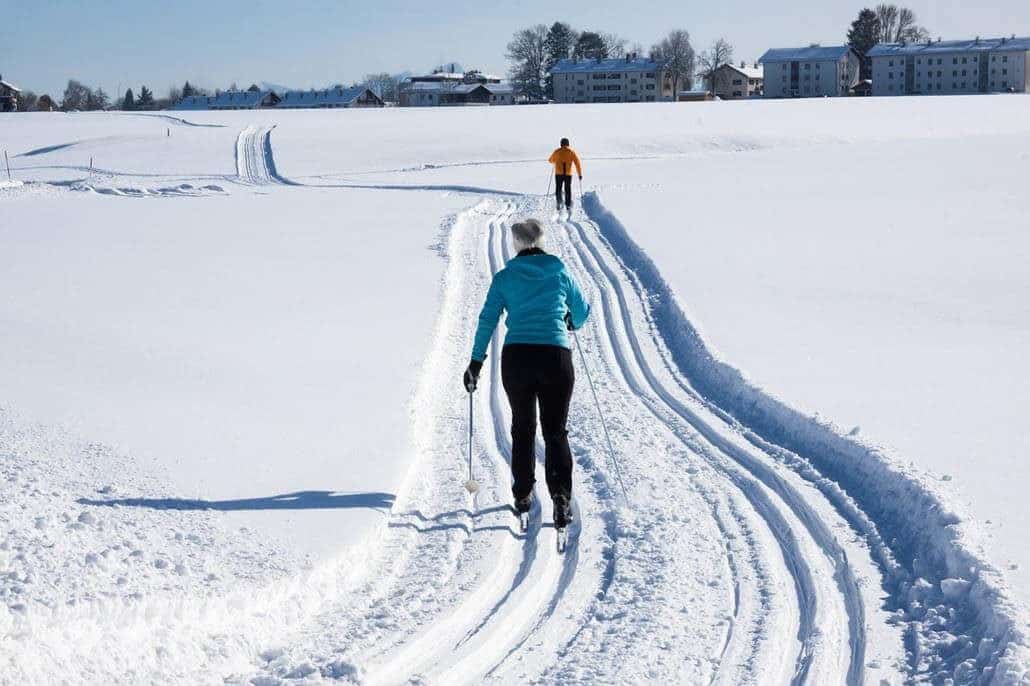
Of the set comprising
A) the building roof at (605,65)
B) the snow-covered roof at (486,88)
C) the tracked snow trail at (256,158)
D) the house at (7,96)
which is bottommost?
the tracked snow trail at (256,158)

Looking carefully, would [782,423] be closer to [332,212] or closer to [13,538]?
[13,538]

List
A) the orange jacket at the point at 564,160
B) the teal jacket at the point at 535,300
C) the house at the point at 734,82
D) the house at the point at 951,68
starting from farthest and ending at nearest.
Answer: the house at the point at 734,82 < the house at the point at 951,68 < the orange jacket at the point at 564,160 < the teal jacket at the point at 535,300

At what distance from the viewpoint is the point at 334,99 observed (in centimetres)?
12556

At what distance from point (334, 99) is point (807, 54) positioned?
56910 millimetres

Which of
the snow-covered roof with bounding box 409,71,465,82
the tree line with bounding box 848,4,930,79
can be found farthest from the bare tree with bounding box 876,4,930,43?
the snow-covered roof with bounding box 409,71,465,82

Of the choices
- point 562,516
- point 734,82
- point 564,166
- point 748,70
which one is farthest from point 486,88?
point 562,516

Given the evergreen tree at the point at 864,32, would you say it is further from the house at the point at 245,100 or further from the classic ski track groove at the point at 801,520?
the classic ski track groove at the point at 801,520

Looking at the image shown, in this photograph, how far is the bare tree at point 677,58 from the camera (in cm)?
12912

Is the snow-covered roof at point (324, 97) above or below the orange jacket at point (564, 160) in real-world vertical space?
above

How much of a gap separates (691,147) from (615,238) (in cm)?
2588

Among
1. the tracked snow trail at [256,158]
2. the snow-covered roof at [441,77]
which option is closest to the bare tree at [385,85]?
the snow-covered roof at [441,77]

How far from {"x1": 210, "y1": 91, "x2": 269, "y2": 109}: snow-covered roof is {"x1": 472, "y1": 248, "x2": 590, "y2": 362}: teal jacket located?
13218 centimetres

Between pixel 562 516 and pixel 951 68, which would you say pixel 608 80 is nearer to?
pixel 951 68

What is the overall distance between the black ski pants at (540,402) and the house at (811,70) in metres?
123
